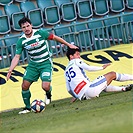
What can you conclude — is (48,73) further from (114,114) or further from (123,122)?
(123,122)

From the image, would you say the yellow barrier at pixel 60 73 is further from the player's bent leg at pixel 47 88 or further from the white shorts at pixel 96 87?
the white shorts at pixel 96 87

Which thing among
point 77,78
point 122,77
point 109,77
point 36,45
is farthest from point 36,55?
point 122,77

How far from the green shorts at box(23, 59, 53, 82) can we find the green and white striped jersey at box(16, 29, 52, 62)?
0.10 metres

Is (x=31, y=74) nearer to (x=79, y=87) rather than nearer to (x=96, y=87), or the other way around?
(x=79, y=87)

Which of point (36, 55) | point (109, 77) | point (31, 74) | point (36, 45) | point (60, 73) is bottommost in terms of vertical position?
point (60, 73)

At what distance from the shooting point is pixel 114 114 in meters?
7.94

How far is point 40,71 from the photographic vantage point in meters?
12.5

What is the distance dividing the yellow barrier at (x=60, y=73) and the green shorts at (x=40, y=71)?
6.28 feet

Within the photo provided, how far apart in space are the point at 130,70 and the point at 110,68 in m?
0.50

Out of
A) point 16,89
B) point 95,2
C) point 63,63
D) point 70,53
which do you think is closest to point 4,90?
point 16,89

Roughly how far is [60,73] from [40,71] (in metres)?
2.66

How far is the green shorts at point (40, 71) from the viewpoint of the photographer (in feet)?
40.6

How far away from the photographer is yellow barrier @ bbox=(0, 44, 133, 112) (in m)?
14.4

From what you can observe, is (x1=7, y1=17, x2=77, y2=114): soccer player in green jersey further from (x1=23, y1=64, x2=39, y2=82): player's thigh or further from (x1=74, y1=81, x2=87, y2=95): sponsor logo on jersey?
(x1=74, y1=81, x2=87, y2=95): sponsor logo on jersey
